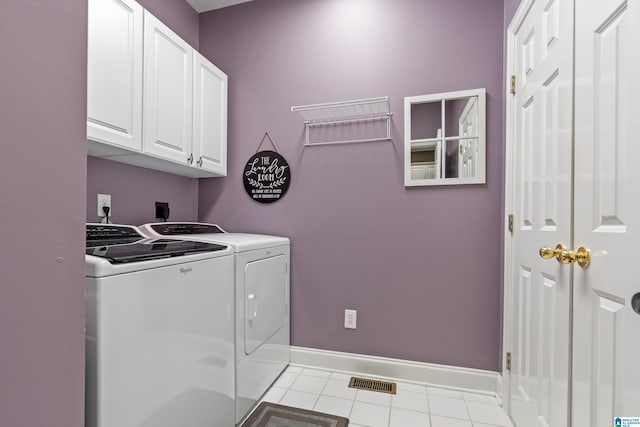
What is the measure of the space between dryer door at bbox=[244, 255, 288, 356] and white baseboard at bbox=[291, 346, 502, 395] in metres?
0.36

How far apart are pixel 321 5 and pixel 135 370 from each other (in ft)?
8.13

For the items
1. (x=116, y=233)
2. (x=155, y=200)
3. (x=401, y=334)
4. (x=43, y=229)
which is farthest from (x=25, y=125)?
(x=401, y=334)

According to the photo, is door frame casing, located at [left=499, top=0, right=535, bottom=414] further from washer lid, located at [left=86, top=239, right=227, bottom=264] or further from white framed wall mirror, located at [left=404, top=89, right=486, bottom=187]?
washer lid, located at [left=86, top=239, right=227, bottom=264]

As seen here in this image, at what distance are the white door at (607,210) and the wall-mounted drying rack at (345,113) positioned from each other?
1129 mm

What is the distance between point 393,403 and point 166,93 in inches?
89.4

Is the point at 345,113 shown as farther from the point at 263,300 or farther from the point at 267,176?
the point at 263,300

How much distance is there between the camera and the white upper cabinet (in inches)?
54.4

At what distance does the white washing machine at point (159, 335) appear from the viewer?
89 centimetres

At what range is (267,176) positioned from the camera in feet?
7.60

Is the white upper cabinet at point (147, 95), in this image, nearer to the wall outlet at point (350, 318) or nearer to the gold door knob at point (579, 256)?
the wall outlet at point (350, 318)

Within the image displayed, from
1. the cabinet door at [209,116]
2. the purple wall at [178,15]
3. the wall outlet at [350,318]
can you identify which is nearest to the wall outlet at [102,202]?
the cabinet door at [209,116]

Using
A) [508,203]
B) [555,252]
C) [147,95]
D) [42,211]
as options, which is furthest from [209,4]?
[555,252]

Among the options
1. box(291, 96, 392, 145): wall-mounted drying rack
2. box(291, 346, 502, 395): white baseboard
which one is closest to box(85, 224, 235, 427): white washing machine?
box(291, 346, 502, 395): white baseboard

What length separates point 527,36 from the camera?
1.47m
